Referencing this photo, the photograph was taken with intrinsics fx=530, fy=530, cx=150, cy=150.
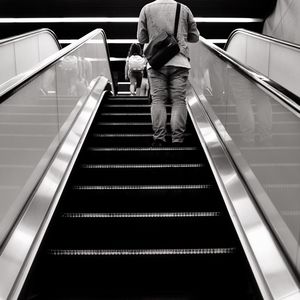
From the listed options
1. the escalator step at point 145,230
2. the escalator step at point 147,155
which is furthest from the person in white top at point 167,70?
the escalator step at point 145,230

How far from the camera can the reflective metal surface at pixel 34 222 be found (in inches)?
93.5

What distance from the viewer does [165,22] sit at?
4812 mm

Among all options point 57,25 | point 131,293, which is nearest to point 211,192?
point 131,293

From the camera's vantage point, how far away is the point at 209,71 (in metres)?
5.56

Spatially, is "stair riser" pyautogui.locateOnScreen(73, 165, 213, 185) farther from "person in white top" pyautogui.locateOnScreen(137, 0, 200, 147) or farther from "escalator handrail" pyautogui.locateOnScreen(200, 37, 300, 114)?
"escalator handrail" pyautogui.locateOnScreen(200, 37, 300, 114)

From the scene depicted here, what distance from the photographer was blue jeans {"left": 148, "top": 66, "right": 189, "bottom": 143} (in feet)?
15.9

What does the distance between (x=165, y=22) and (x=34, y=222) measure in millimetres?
2600

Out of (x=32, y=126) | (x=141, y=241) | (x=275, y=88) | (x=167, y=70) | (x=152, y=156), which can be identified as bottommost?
(x=141, y=241)

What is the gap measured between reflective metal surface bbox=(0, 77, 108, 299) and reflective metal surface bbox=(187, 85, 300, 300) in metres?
1.07

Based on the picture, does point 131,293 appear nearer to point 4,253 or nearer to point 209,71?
point 4,253

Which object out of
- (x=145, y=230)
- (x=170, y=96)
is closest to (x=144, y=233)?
(x=145, y=230)

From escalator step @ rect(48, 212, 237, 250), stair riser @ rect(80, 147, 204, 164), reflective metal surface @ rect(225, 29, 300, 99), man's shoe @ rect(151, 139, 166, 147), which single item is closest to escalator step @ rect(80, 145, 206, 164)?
stair riser @ rect(80, 147, 204, 164)

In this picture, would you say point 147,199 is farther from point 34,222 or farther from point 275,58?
point 275,58

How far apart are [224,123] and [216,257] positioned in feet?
5.55
